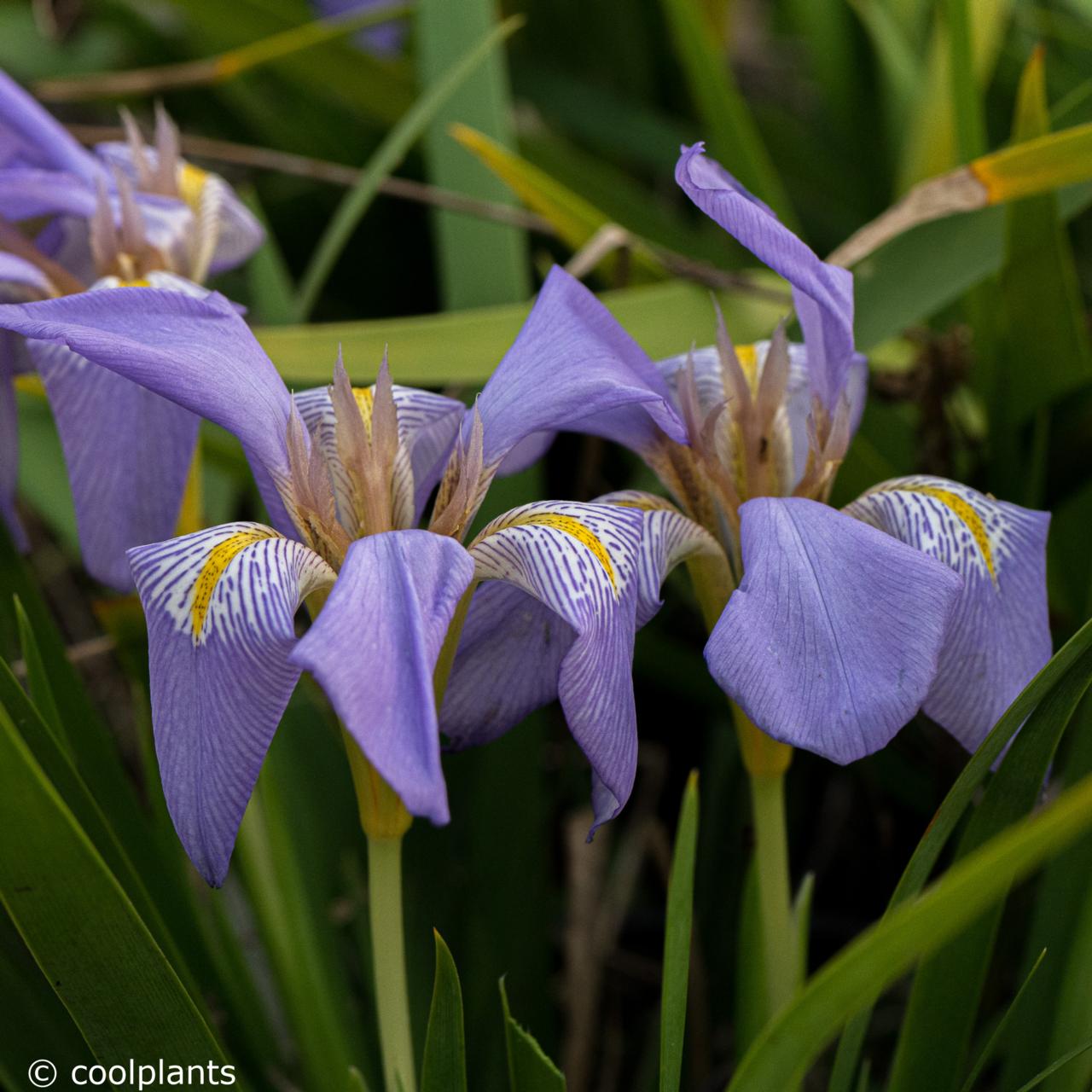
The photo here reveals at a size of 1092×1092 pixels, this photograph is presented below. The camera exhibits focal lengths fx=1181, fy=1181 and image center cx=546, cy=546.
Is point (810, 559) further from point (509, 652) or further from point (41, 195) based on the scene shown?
point (41, 195)

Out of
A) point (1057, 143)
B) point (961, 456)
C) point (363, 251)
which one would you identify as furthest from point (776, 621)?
point (363, 251)

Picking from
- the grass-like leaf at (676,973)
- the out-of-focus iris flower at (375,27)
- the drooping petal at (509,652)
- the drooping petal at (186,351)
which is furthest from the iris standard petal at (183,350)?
the out-of-focus iris flower at (375,27)

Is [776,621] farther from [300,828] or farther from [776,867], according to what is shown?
[300,828]

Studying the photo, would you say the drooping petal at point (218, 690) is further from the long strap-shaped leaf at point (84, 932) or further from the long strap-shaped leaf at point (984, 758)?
the long strap-shaped leaf at point (984, 758)

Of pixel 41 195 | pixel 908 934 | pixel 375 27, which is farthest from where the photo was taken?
pixel 375 27

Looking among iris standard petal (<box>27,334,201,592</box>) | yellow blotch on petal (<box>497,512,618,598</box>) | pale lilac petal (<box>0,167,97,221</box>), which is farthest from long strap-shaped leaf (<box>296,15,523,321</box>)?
yellow blotch on petal (<box>497,512,618,598</box>)

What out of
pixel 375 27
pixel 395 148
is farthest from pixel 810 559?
pixel 375 27
